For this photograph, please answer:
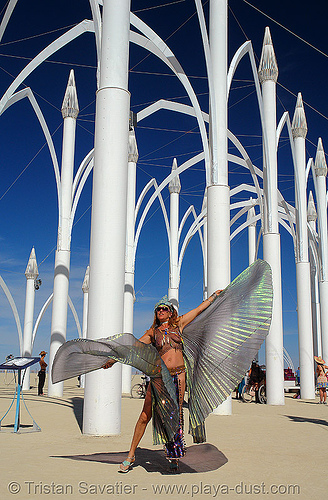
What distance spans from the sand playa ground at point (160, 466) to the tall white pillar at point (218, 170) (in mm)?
4087

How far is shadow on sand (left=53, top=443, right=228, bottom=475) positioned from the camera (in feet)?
17.9

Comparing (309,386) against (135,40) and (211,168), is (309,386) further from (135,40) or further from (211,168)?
(135,40)

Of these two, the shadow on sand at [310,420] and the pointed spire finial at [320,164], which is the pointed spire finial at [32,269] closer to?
the pointed spire finial at [320,164]

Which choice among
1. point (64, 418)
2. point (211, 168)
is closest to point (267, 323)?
point (64, 418)

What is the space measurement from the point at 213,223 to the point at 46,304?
1889cm

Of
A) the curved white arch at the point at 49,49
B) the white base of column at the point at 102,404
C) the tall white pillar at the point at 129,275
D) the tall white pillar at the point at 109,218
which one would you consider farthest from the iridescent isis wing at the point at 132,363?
the tall white pillar at the point at 129,275

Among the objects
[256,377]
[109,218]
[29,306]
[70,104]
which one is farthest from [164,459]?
[29,306]

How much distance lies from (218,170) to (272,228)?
16.8 feet

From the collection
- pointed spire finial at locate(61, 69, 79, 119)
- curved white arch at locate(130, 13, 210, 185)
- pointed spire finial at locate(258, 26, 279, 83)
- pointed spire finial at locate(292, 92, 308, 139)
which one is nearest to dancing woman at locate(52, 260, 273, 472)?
curved white arch at locate(130, 13, 210, 185)

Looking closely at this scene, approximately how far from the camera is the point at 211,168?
42.1 feet

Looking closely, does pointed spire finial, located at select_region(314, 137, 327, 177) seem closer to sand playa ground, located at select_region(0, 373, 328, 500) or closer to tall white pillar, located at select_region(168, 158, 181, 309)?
tall white pillar, located at select_region(168, 158, 181, 309)

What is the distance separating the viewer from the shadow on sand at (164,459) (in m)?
5.45

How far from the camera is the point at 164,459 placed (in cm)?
601

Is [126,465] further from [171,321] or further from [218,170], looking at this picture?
[218,170]
